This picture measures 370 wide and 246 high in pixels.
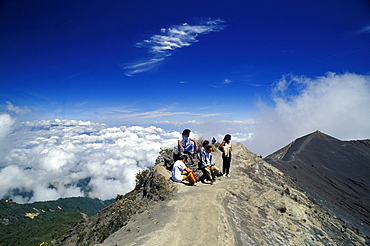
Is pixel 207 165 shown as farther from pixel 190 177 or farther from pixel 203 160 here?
pixel 190 177

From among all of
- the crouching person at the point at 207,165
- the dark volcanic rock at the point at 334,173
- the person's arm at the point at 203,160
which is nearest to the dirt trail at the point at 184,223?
the crouching person at the point at 207,165

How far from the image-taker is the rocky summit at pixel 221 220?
5.91 metres

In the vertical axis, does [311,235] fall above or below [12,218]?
above

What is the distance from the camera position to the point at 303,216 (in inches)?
413

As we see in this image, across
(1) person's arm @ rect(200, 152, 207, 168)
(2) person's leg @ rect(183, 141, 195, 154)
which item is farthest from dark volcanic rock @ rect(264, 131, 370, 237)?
(2) person's leg @ rect(183, 141, 195, 154)

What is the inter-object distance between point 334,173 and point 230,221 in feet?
129

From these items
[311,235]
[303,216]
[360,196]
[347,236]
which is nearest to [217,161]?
[303,216]

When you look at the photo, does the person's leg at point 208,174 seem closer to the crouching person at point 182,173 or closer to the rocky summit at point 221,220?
the rocky summit at point 221,220

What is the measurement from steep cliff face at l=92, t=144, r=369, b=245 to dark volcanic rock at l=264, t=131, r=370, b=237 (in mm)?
8286

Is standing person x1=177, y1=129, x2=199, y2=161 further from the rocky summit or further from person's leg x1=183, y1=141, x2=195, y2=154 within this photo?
the rocky summit

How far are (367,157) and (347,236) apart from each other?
165 feet

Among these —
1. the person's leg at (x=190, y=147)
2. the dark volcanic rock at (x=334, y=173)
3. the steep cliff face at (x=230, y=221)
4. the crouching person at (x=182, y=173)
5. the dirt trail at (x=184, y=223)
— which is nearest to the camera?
the dirt trail at (x=184, y=223)

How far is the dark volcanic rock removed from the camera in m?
19.2

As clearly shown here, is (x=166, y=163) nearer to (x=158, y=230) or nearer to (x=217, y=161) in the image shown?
(x=217, y=161)
